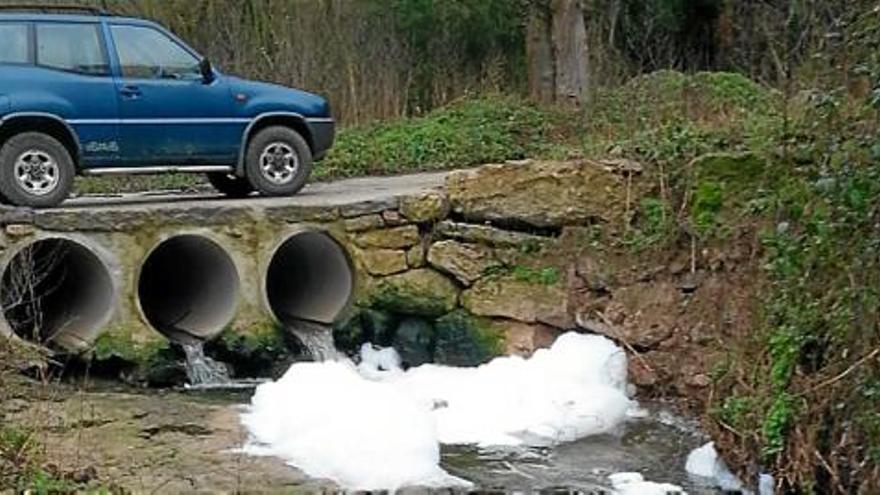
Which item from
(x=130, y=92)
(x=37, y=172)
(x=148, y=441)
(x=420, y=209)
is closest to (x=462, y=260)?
(x=420, y=209)

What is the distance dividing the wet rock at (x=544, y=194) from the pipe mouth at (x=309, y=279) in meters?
1.26

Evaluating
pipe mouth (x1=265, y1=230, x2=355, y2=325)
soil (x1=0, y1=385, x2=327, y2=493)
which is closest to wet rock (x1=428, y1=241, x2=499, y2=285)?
pipe mouth (x1=265, y1=230, x2=355, y2=325)

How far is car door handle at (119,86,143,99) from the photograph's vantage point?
11.7 m

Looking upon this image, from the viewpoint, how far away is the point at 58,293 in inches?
488

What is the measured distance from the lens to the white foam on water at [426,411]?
835cm

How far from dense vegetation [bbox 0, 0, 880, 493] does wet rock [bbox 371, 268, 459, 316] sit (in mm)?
1702

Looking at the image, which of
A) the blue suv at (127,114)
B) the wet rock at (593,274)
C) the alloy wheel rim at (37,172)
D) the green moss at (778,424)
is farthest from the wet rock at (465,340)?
the green moss at (778,424)

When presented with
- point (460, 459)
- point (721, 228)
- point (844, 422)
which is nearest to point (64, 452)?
point (460, 459)

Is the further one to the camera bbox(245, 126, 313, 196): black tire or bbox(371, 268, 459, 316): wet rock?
bbox(245, 126, 313, 196): black tire

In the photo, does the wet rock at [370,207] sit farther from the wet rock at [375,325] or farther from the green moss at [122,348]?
the green moss at [122,348]

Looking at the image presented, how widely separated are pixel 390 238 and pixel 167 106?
218cm

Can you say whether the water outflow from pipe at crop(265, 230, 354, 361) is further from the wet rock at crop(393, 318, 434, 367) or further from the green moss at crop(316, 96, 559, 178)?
the green moss at crop(316, 96, 559, 178)

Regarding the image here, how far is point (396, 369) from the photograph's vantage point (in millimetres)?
11758

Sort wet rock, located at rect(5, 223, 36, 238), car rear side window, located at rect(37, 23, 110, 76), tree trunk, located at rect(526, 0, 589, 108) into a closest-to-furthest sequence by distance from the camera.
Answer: wet rock, located at rect(5, 223, 36, 238), car rear side window, located at rect(37, 23, 110, 76), tree trunk, located at rect(526, 0, 589, 108)
